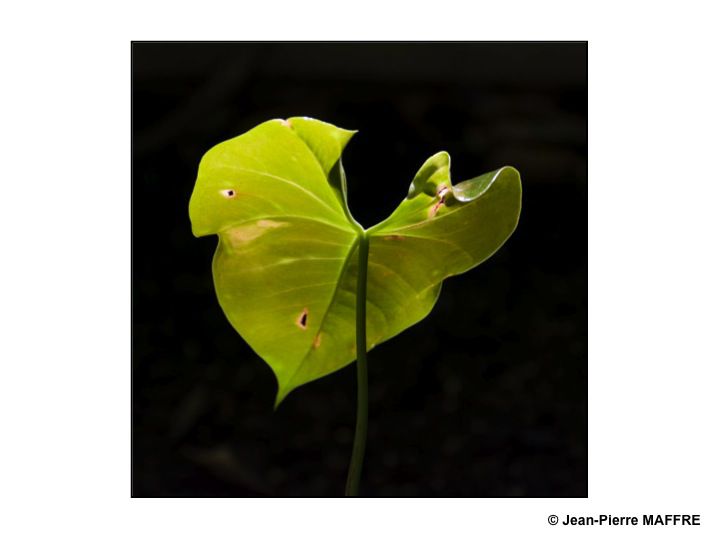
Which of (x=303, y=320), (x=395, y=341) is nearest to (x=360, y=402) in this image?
(x=303, y=320)

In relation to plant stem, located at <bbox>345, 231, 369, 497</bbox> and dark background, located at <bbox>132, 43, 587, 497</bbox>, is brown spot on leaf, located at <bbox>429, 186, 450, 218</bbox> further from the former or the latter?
dark background, located at <bbox>132, 43, 587, 497</bbox>

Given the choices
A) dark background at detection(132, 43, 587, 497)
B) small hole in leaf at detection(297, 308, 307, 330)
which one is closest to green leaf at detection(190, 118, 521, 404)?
small hole in leaf at detection(297, 308, 307, 330)

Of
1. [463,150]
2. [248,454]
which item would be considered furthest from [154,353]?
[463,150]

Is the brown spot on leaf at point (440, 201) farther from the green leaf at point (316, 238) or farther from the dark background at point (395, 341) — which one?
the dark background at point (395, 341)

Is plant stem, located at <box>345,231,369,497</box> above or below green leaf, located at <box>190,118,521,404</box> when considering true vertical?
below

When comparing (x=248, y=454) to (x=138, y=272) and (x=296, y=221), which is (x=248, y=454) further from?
(x=296, y=221)

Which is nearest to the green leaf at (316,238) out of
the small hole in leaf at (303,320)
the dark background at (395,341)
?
the small hole in leaf at (303,320)
